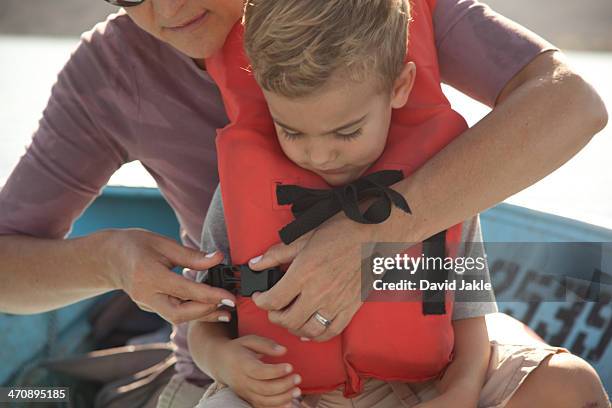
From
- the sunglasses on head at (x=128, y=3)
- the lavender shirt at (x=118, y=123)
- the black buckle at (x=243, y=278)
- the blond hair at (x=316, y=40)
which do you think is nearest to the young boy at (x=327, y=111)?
the blond hair at (x=316, y=40)

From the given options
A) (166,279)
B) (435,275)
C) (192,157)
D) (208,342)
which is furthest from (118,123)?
(435,275)

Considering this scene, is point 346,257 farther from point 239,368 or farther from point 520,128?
point 520,128

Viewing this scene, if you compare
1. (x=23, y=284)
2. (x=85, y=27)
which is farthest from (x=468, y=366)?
(x=85, y=27)

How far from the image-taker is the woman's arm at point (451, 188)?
5.96 ft

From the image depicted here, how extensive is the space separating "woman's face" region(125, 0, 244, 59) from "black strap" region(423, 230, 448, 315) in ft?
2.21

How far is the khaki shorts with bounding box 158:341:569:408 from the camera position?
1871 millimetres

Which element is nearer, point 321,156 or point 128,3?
point 321,156

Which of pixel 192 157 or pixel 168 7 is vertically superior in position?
pixel 168 7

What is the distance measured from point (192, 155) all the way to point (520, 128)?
860 mm

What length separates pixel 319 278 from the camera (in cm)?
181

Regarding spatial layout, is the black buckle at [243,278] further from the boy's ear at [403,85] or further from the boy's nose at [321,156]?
the boy's ear at [403,85]

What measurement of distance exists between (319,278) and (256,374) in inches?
9.2

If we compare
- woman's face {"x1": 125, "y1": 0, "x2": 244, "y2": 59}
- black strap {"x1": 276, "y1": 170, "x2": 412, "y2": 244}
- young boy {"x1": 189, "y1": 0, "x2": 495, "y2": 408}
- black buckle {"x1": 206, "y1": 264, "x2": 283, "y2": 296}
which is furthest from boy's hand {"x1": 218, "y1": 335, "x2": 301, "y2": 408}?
woman's face {"x1": 125, "y1": 0, "x2": 244, "y2": 59}

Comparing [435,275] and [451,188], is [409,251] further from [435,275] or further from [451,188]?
A: [451,188]
